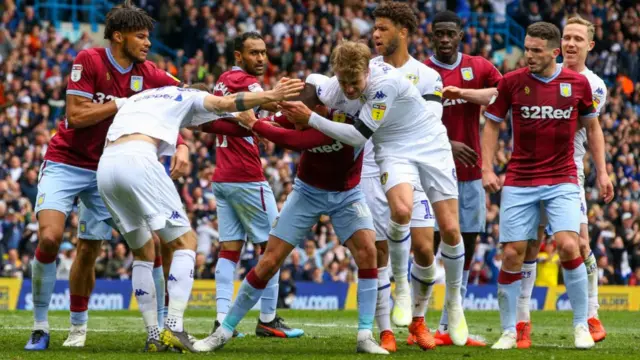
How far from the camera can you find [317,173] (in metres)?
9.91

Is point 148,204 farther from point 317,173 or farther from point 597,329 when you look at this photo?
point 597,329

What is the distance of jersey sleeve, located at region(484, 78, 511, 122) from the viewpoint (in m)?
10.9

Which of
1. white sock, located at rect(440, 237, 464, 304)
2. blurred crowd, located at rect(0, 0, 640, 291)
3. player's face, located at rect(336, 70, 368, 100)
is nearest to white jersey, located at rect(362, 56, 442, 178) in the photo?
player's face, located at rect(336, 70, 368, 100)

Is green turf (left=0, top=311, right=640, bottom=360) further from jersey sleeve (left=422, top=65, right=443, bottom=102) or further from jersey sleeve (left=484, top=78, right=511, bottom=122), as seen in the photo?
jersey sleeve (left=422, top=65, right=443, bottom=102)

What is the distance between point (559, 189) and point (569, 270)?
73 cm

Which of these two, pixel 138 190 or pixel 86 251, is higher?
pixel 138 190

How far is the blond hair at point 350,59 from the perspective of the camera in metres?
9.42

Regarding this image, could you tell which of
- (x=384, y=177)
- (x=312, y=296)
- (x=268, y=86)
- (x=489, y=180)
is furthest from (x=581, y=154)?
(x=268, y=86)

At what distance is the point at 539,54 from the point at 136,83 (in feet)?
11.9

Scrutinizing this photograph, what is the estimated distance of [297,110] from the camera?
9508 millimetres

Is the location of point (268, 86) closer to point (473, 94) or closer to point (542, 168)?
point (473, 94)

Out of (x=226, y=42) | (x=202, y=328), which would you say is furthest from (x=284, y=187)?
(x=202, y=328)

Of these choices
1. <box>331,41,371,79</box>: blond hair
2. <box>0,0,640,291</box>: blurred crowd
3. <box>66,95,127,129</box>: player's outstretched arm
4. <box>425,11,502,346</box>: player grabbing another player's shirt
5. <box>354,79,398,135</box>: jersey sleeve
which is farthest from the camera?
<box>0,0,640,291</box>: blurred crowd

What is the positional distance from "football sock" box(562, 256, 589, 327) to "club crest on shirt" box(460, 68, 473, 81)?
2.36m
